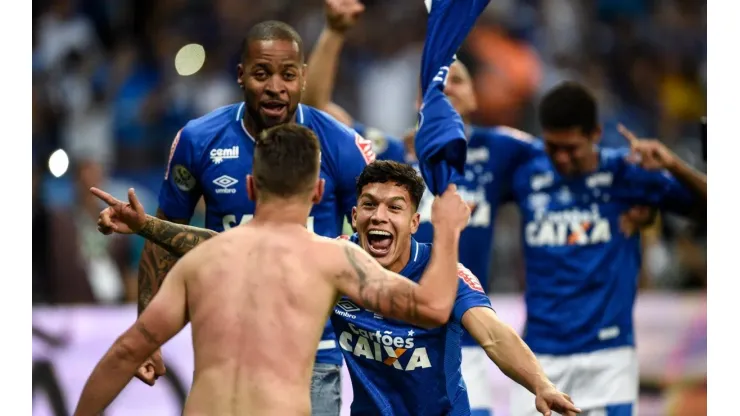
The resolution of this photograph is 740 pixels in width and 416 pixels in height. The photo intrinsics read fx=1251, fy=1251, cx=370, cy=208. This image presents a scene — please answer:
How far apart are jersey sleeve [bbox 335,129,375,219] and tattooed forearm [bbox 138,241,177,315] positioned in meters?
0.90

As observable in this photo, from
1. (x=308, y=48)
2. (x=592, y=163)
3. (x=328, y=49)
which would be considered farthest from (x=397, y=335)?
(x=308, y=48)

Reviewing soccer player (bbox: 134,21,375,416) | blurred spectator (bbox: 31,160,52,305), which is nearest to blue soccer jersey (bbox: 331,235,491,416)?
soccer player (bbox: 134,21,375,416)

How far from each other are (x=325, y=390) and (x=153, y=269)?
1.05 meters

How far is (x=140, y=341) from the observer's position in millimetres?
4652

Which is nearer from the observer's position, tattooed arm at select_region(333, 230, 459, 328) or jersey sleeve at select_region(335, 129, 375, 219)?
tattooed arm at select_region(333, 230, 459, 328)

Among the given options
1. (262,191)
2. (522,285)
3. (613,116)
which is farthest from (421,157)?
(613,116)

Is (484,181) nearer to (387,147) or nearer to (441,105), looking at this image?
(387,147)

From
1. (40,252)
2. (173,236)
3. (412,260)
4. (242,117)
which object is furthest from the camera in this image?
→ (40,252)

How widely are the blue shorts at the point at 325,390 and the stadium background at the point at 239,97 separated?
365 cm

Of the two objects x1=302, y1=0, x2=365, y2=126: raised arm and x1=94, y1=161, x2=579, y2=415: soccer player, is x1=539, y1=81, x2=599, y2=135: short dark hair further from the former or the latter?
x1=94, y1=161, x2=579, y2=415: soccer player

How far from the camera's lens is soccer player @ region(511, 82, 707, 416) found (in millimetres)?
8109

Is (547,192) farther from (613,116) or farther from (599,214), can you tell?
(613,116)

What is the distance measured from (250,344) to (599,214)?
4.16 m

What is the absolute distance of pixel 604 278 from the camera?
26.7ft
